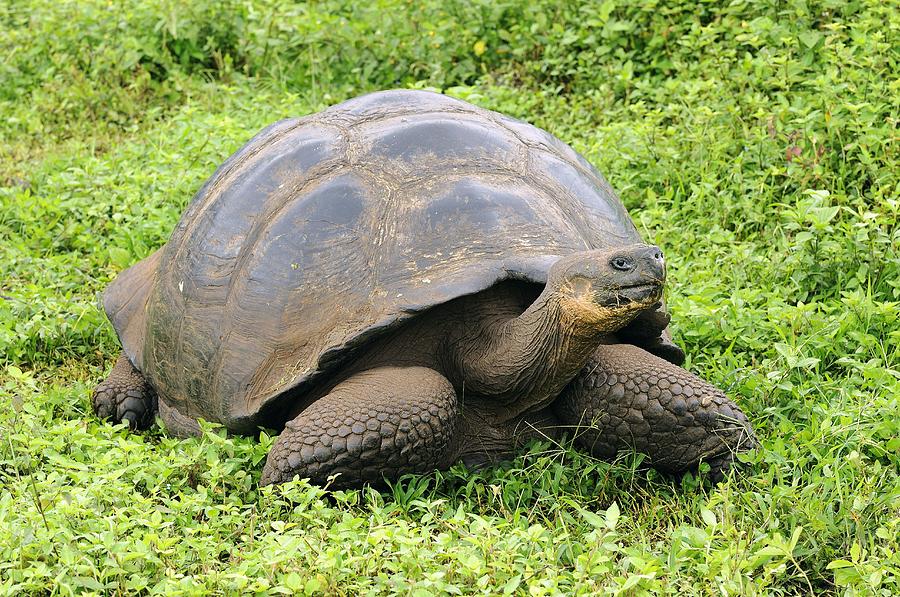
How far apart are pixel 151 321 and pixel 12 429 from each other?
2.15 feet

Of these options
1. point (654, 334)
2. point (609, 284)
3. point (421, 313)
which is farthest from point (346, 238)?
point (654, 334)

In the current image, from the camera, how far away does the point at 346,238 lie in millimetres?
3678

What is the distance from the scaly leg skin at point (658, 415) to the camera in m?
3.66

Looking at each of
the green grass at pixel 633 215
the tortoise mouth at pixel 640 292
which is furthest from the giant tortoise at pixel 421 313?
the green grass at pixel 633 215

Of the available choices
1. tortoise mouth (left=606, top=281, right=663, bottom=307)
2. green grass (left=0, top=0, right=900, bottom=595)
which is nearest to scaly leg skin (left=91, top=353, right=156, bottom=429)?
green grass (left=0, top=0, right=900, bottom=595)

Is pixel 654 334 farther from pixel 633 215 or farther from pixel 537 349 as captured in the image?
pixel 633 215

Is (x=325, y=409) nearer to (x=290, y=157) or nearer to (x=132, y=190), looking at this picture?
(x=290, y=157)

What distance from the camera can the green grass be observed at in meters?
2.95

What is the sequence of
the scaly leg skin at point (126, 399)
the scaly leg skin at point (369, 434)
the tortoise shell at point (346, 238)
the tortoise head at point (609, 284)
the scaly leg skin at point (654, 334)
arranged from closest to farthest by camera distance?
the tortoise head at point (609, 284)
the scaly leg skin at point (369, 434)
the tortoise shell at point (346, 238)
the scaly leg skin at point (654, 334)
the scaly leg skin at point (126, 399)

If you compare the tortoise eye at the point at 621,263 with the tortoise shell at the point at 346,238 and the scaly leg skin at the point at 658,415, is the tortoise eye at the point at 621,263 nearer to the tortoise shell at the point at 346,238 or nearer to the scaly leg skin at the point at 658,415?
the tortoise shell at the point at 346,238

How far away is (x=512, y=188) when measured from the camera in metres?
3.81

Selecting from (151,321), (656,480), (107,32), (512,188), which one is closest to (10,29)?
(107,32)

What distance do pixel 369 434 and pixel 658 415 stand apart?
34.4 inches

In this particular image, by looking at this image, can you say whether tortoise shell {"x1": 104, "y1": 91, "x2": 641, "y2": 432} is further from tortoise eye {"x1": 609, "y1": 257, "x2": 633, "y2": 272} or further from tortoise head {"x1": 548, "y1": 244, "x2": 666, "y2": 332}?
tortoise eye {"x1": 609, "y1": 257, "x2": 633, "y2": 272}
